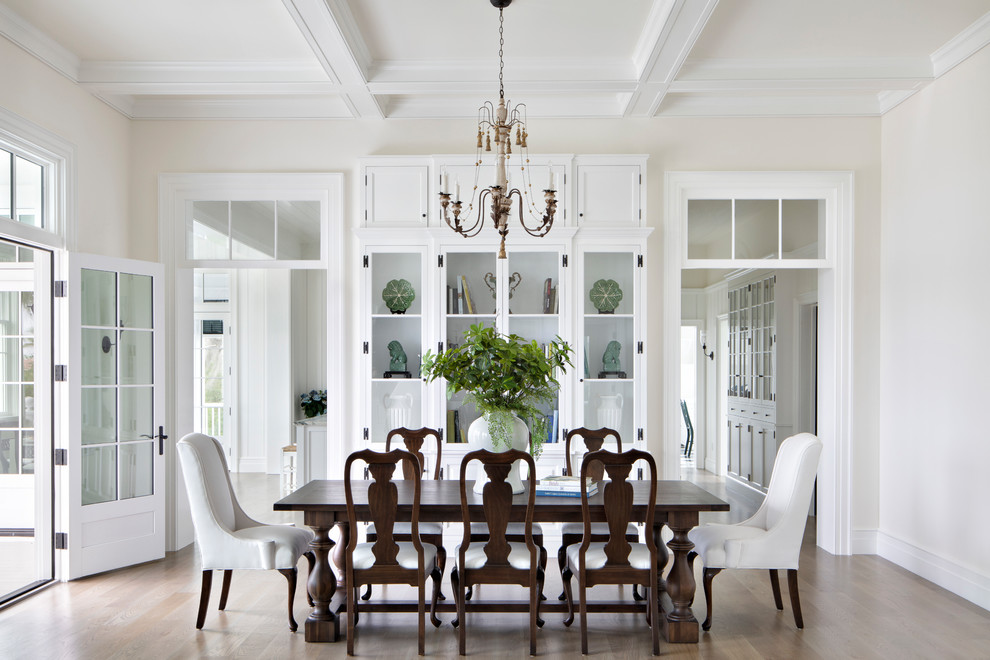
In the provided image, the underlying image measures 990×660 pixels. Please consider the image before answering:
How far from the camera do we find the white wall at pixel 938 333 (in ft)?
13.3

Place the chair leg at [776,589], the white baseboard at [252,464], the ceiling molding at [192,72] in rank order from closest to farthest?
the chair leg at [776,589]
the ceiling molding at [192,72]
the white baseboard at [252,464]

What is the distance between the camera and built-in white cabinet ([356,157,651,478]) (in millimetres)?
5000

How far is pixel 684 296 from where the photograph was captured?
9.92 meters

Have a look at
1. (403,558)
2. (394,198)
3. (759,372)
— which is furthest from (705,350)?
(403,558)

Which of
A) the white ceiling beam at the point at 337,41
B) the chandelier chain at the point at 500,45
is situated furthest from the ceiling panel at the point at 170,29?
the chandelier chain at the point at 500,45

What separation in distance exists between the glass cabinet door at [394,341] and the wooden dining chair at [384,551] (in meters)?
1.70

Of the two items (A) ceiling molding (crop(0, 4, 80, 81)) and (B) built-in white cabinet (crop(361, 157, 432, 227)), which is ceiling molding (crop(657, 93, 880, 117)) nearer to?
(B) built-in white cabinet (crop(361, 157, 432, 227))

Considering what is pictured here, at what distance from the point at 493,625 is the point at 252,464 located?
5963 millimetres

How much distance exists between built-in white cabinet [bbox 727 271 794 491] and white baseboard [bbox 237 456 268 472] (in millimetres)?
5589

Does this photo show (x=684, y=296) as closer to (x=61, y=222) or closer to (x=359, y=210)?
(x=359, y=210)

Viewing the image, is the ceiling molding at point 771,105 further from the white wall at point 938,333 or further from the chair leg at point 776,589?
the chair leg at point 776,589

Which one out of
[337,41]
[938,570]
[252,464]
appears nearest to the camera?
[337,41]

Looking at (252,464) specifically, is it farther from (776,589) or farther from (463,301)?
(776,589)

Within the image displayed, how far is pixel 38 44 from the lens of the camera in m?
4.14
